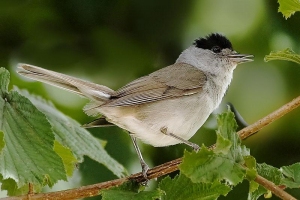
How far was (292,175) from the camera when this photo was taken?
39.9 inches

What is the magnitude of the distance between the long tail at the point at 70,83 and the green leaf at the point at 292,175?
0.51m

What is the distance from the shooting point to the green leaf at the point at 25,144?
40.2 inches

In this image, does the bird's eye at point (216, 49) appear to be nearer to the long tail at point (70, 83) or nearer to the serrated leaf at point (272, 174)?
the long tail at point (70, 83)

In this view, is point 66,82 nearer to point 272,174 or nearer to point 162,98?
point 162,98

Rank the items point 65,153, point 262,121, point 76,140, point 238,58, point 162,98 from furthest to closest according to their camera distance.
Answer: point 238,58
point 162,98
point 76,140
point 65,153
point 262,121

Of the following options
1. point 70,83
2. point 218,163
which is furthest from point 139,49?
point 218,163

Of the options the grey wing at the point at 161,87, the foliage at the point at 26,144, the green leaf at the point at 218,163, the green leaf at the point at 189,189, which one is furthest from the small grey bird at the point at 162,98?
the green leaf at the point at 218,163

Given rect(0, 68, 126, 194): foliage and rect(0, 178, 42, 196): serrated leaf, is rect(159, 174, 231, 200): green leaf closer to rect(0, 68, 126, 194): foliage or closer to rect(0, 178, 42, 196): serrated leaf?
rect(0, 68, 126, 194): foliage

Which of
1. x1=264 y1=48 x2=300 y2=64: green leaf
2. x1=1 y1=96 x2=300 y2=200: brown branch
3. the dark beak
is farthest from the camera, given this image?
the dark beak

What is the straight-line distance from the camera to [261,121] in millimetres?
915

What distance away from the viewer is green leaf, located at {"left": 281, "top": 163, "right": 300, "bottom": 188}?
975mm

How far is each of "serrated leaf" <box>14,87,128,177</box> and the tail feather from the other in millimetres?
107

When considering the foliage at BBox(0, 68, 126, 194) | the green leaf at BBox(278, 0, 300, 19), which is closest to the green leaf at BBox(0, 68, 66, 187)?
the foliage at BBox(0, 68, 126, 194)

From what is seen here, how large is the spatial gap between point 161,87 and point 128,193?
646 mm
